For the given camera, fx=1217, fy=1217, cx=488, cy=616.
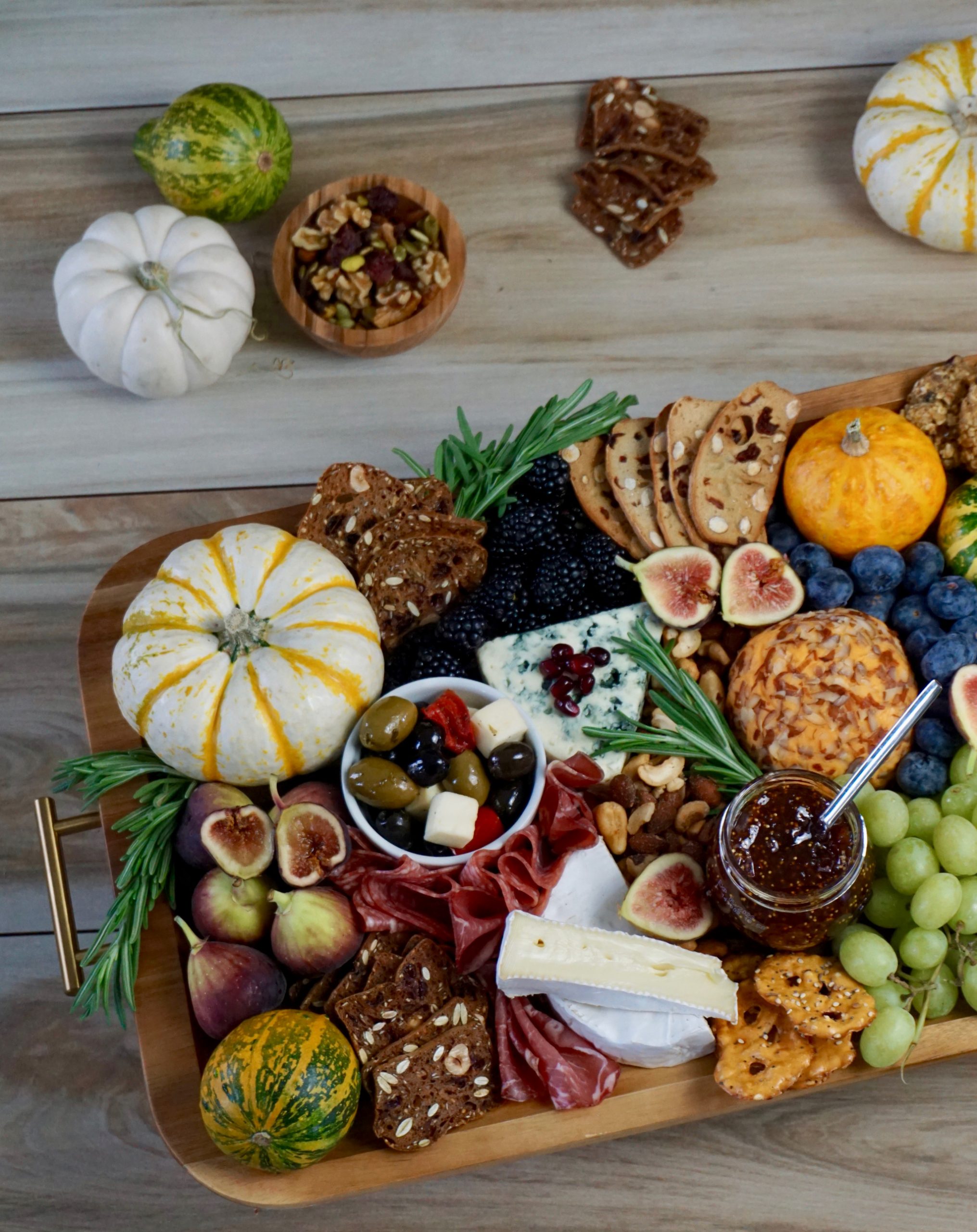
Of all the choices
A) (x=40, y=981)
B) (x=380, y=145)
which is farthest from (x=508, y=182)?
(x=40, y=981)

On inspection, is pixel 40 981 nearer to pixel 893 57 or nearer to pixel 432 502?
pixel 432 502

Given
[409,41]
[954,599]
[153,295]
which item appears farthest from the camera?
[409,41]

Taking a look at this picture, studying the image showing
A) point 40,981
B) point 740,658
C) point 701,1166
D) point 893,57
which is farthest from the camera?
point 893,57

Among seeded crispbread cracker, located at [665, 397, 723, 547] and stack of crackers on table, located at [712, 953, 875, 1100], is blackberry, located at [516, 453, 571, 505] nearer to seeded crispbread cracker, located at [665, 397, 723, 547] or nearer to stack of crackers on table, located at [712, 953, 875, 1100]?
seeded crispbread cracker, located at [665, 397, 723, 547]

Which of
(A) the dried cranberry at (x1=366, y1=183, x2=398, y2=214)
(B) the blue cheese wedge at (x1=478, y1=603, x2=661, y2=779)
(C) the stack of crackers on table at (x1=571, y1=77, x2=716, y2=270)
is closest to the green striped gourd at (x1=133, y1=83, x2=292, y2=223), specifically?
(A) the dried cranberry at (x1=366, y1=183, x2=398, y2=214)

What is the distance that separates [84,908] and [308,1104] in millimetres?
923

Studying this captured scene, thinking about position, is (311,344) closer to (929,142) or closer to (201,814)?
(201,814)

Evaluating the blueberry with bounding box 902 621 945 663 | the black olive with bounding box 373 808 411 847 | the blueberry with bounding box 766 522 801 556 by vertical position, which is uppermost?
the blueberry with bounding box 766 522 801 556

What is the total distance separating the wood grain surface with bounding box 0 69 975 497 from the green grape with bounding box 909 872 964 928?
44.9 inches

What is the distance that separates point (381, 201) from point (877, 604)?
1184 millimetres

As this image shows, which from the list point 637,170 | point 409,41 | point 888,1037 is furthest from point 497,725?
point 409,41

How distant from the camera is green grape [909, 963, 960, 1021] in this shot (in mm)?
1607

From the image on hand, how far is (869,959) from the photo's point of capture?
1580mm

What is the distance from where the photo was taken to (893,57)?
2494 mm
